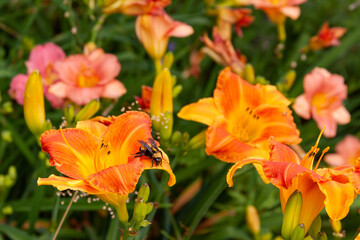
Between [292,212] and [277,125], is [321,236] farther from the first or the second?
[277,125]

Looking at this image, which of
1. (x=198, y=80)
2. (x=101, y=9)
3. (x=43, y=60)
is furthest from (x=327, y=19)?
(x=43, y=60)

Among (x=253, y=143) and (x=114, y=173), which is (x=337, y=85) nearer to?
(x=253, y=143)

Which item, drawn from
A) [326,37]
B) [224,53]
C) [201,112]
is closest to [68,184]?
[201,112]

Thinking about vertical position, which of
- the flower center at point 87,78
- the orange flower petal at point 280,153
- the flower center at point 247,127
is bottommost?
the flower center at point 247,127

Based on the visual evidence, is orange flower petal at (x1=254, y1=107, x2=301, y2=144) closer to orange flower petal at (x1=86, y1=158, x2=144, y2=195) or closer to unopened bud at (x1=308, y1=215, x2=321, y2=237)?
unopened bud at (x1=308, y1=215, x2=321, y2=237)

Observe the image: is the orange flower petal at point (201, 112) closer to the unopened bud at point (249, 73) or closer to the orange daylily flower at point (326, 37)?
the unopened bud at point (249, 73)

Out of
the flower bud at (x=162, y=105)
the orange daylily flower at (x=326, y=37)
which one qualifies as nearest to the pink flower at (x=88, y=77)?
the flower bud at (x=162, y=105)
